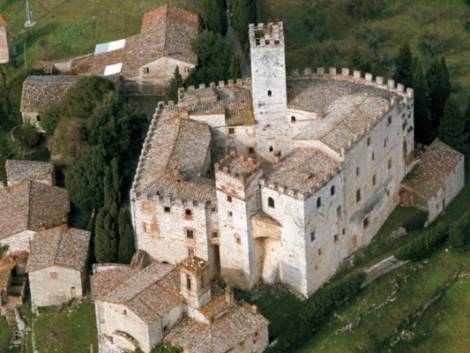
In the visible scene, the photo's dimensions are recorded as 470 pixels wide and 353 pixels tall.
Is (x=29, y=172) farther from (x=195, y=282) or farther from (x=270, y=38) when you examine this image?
(x=195, y=282)

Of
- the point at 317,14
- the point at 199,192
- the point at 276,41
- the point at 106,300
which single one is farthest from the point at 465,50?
the point at 106,300

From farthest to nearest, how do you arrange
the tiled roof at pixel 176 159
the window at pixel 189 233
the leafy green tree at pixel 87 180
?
the leafy green tree at pixel 87 180 → the window at pixel 189 233 → the tiled roof at pixel 176 159

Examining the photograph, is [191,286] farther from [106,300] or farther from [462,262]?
[462,262]

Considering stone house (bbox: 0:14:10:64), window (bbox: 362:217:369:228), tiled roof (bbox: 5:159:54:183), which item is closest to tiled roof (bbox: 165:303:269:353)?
window (bbox: 362:217:369:228)

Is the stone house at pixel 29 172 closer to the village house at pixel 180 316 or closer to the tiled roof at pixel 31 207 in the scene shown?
the tiled roof at pixel 31 207

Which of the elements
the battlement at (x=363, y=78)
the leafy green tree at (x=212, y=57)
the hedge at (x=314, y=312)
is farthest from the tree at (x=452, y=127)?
the hedge at (x=314, y=312)

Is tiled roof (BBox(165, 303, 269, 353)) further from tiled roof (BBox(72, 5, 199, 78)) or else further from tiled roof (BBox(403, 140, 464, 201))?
tiled roof (BBox(72, 5, 199, 78))

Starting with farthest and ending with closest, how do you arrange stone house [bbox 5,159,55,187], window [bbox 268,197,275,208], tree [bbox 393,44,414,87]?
tree [bbox 393,44,414,87] < stone house [bbox 5,159,55,187] < window [bbox 268,197,275,208]
